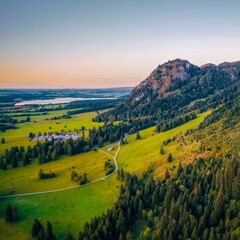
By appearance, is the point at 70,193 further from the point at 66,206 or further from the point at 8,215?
the point at 8,215

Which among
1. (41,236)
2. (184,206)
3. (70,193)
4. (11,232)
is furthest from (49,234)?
(184,206)

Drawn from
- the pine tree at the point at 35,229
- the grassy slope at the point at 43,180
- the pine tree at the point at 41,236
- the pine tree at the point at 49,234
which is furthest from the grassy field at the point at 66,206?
the grassy slope at the point at 43,180

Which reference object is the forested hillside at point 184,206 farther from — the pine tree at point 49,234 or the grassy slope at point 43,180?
the grassy slope at point 43,180

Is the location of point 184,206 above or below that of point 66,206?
above

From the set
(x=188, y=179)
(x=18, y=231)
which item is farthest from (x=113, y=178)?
(x=18, y=231)

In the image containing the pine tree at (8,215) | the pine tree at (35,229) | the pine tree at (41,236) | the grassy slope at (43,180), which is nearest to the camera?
the pine tree at (41,236)
